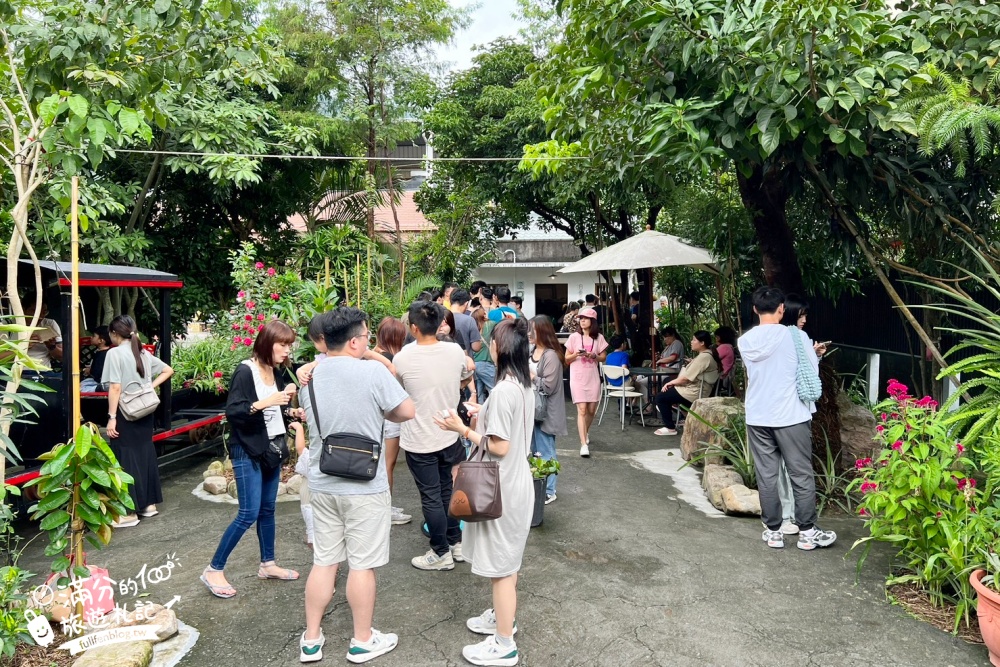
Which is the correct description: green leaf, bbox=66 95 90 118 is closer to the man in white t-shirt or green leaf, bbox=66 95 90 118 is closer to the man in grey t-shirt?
the man in grey t-shirt

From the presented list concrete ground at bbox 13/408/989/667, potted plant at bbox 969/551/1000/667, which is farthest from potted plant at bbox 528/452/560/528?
potted plant at bbox 969/551/1000/667

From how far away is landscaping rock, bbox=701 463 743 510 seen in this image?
241 inches

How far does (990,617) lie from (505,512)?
91.8 inches

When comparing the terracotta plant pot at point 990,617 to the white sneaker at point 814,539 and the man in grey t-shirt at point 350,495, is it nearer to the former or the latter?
the white sneaker at point 814,539

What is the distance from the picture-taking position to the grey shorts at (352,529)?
346 centimetres

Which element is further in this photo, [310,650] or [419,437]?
[419,437]

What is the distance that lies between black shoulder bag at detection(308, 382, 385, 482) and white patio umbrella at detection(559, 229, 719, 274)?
6.04 metres

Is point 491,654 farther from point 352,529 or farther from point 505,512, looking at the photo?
point 352,529

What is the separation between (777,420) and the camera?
16.7 ft

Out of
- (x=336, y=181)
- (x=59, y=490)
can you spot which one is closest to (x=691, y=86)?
(x=59, y=490)

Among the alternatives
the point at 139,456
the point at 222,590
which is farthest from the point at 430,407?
the point at 139,456

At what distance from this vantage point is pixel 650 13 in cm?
494

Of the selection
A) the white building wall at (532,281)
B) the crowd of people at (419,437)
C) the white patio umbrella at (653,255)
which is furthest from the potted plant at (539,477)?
the white building wall at (532,281)

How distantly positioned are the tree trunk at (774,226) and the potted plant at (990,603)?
337 centimetres
